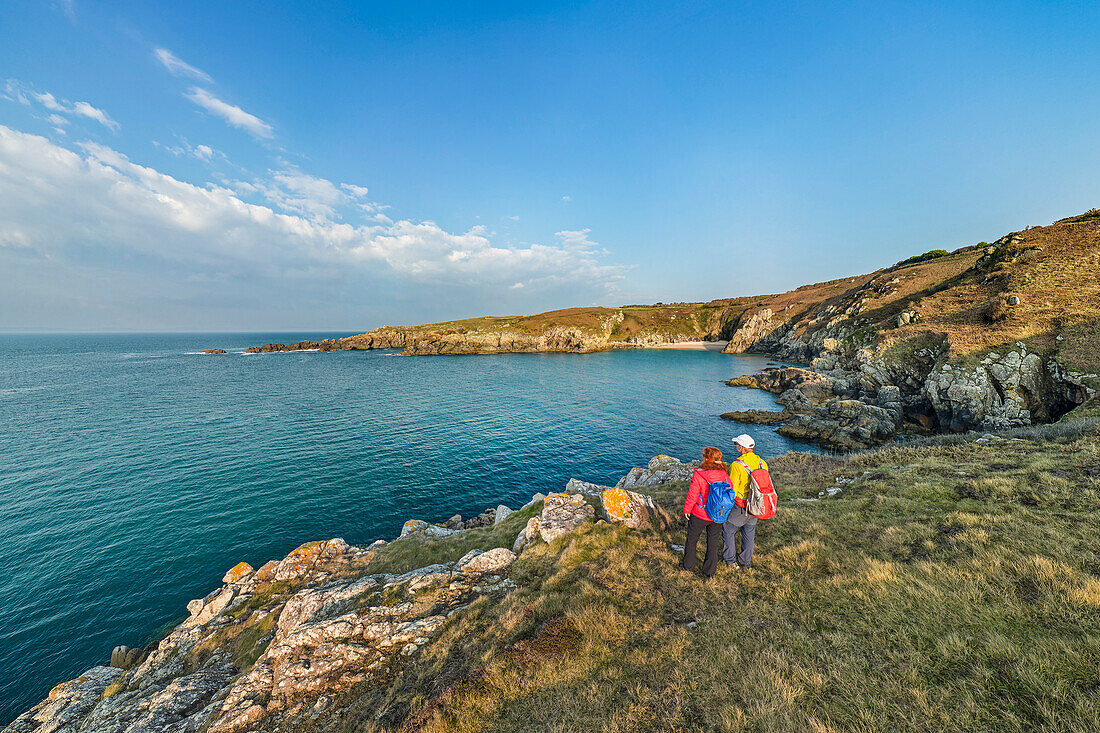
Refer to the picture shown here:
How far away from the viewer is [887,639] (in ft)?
20.4

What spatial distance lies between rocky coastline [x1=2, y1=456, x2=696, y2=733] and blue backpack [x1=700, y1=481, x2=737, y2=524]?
3821mm

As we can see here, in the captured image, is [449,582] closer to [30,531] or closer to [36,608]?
[36,608]

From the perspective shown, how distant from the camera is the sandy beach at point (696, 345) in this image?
401ft

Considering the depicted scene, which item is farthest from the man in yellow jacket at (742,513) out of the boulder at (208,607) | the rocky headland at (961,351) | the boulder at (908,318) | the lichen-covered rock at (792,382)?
the boulder at (908,318)

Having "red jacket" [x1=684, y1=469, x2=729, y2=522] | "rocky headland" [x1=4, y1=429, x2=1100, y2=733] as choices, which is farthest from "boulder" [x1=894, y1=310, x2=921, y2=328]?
"red jacket" [x1=684, y1=469, x2=729, y2=522]

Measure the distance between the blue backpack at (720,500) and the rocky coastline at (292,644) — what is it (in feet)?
12.5

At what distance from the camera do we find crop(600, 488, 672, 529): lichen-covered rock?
1204cm

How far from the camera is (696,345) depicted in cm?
13062

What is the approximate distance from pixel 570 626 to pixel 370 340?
152730 millimetres

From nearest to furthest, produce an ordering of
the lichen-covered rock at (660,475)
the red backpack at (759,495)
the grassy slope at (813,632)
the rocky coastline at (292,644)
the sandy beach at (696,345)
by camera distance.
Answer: the grassy slope at (813,632)
the rocky coastline at (292,644)
the red backpack at (759,495)
the lichen-covered rock at (660,475)
the sandy beach at (696,345)

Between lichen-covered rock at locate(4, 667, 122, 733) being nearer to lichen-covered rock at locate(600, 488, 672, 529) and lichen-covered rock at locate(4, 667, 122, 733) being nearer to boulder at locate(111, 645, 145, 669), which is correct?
boulder at locate(111, 645, 145, 669)

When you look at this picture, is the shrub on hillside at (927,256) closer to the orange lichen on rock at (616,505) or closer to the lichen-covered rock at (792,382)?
the lichen-covered rock at (792,382)

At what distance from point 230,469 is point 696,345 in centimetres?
13193

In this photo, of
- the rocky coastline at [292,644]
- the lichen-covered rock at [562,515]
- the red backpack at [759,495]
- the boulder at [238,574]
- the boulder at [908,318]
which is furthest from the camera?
the boulder at [908,318]
